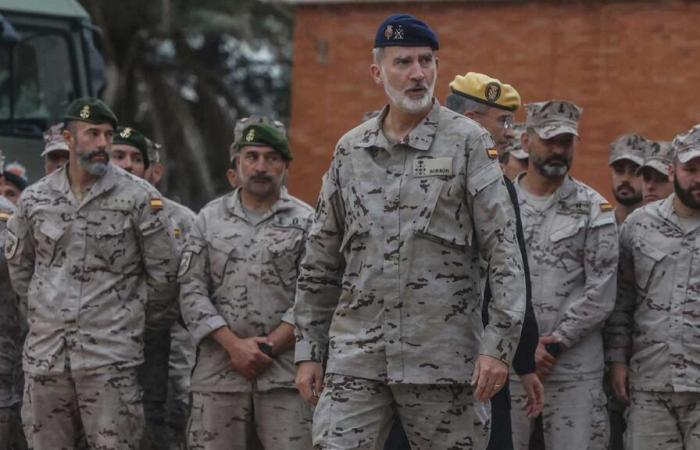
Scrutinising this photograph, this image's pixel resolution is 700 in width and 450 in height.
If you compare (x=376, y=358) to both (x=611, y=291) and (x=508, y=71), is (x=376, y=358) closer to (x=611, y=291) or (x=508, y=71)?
(x=611, y=291)

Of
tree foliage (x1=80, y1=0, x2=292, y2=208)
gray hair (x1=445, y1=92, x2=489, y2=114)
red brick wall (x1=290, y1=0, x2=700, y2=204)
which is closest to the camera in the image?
gray hair (x1=445, y1=92, x2=489, y2=114)

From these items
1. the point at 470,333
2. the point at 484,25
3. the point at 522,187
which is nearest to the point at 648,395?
the point at 522,187

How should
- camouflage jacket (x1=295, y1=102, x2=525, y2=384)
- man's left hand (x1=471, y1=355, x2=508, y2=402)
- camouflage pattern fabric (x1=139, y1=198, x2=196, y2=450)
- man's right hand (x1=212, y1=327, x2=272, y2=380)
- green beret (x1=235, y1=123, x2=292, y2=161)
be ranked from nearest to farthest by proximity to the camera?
man's left hand (x1=471, y1=355, x2=508, y2=402) < camouflage jacket (x1=295, y1=102, x2=525, y2=384) < man's right hand (x1=212, y1=327, x2=272, y2=380) < green beret (x1=235, y1=123, x2=292, y2=161) < camouflage pattern fabric (x1=139, y1=198, x2=196, y2=450)

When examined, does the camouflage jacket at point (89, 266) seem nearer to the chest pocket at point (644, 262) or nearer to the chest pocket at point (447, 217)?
the chest pocket at point (644, 262)

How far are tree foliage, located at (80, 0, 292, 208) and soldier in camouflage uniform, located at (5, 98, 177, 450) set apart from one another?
12541mm

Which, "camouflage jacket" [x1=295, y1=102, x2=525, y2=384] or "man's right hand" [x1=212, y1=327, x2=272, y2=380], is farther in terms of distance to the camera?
"man's right hand" [x1=212, y1=327, x2=272, y2=380]

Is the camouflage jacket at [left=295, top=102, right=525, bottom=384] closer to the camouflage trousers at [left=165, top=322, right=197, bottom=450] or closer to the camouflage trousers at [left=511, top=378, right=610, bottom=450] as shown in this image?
the camouflage trousers at [left=511, top=378, right=610, bottom=450]

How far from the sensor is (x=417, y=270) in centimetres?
599

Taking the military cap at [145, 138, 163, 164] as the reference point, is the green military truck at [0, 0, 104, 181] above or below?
above

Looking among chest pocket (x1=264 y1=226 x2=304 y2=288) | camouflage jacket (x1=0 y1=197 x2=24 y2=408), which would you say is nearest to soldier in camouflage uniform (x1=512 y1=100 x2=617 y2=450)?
chest pocket (x1=264 y1=226 x2=304 y2=288)

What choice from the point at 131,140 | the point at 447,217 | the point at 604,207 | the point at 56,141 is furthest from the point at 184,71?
the point at 447,217

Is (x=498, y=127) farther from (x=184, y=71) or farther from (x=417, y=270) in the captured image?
(x=184, y=71)

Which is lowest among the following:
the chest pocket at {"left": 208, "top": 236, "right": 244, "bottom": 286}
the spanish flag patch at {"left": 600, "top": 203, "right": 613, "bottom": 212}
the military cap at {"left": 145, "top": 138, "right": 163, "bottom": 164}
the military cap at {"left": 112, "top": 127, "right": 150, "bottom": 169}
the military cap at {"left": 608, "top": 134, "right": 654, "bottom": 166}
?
the chest pocket at {"left": 208, "top": 236, "right": 244, "bottom": 286}

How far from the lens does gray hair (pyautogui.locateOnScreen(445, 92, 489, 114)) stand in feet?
23.4
